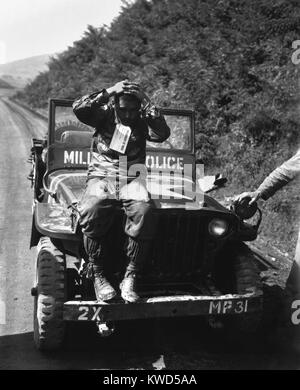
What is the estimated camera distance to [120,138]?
4.18 m

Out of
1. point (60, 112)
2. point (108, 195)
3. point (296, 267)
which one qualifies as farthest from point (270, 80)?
point (108, 195)

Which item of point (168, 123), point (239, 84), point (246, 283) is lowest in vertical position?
point (246, 283)

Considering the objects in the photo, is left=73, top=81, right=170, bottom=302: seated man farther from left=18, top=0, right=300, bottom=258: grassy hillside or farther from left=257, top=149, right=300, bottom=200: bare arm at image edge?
left=18, top=0, right=300, bottom=258: grassy hillside

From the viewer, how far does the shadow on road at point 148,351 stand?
12.8 ft

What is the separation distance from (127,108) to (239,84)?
6.49 meters

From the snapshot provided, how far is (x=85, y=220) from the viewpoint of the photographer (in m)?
3.75

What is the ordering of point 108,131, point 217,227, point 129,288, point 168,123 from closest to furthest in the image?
point 129,288
point 217,227
point 108,131
point 168,123

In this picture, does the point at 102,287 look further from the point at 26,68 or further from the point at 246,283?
the point at 26,68

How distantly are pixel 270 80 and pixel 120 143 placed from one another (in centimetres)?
592

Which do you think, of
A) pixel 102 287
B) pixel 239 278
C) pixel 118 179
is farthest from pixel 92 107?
pixel 239 278

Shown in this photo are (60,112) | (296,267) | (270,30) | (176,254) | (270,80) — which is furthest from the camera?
→ (270,30)

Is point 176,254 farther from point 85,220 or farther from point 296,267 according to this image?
point 296,267

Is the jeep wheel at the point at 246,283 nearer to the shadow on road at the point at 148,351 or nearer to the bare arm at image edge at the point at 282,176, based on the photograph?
the shadow on road at the point at 148,351
